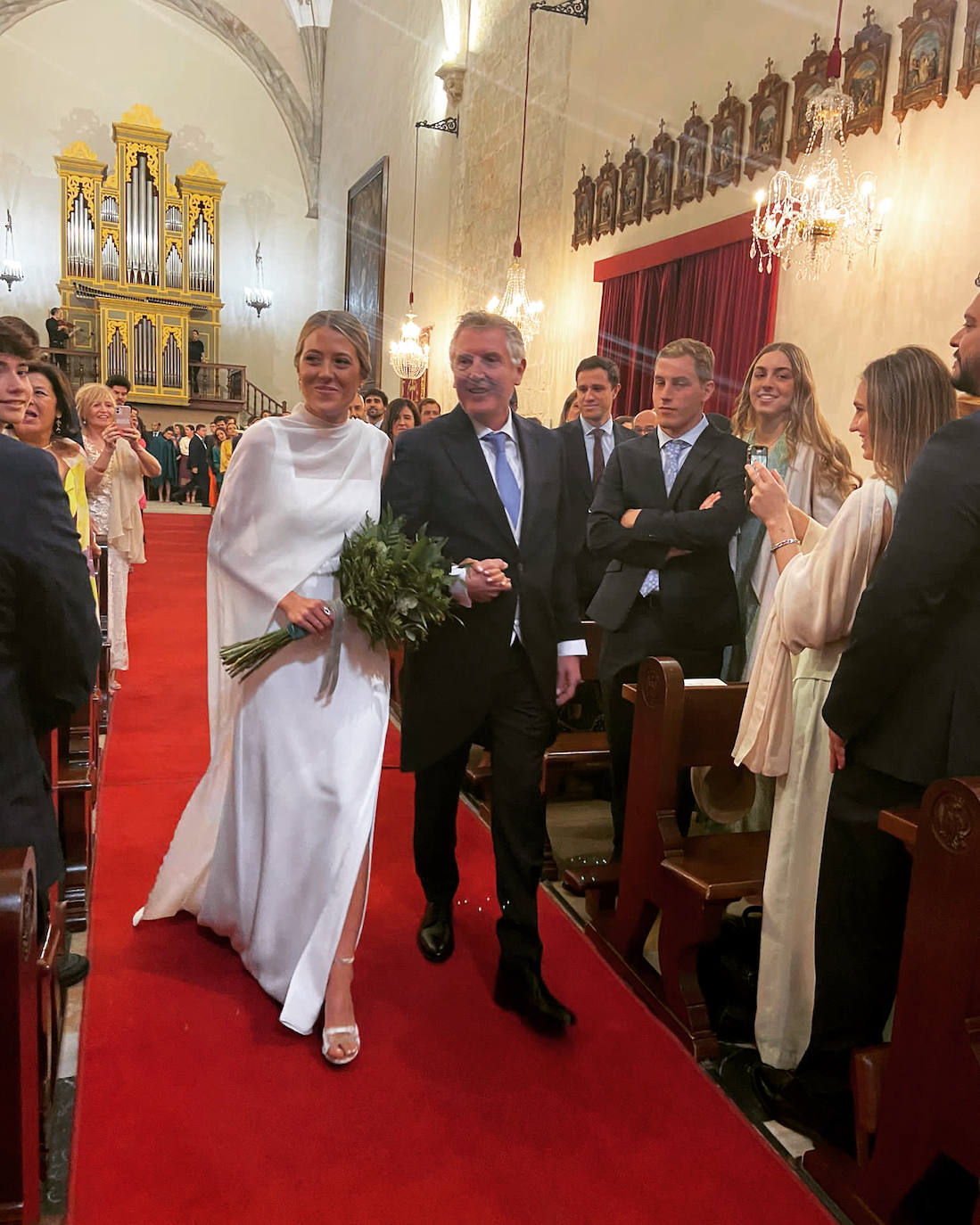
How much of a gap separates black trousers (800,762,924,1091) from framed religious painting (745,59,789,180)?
5.72 metres

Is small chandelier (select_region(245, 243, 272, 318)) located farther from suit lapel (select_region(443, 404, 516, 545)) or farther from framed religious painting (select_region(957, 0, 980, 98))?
suit lapel (select_region(443, 404, 516, 545))

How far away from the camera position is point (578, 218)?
9422 mm

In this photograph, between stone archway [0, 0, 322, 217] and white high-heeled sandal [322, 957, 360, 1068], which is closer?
white high-heeled sandal [322, 957, 360, 1068]

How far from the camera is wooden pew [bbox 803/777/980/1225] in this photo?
1.64 meters

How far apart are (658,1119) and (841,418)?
474 centimetres

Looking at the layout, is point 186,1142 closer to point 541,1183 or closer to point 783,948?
point 541,1183

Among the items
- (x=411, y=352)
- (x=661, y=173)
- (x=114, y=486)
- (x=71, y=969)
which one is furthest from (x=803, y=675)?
(x=411, y=352)

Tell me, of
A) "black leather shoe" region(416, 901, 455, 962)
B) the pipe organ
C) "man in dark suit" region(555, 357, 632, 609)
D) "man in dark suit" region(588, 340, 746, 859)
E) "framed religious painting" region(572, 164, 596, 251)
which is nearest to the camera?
"black leather shoe" region(416, 901, 455, 962)

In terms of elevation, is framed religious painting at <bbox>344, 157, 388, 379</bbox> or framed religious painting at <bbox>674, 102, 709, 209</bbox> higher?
framed religious painting at <bbox>344, 157, 388, 379</bbox>

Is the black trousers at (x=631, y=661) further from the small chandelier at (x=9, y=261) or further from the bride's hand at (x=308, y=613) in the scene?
the small chandelier at (x=9, y=261)

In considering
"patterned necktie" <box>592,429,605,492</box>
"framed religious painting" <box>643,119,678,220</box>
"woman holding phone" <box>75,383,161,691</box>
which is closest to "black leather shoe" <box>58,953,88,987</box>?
"woman holding phone" <box>75,383,161,691</box>

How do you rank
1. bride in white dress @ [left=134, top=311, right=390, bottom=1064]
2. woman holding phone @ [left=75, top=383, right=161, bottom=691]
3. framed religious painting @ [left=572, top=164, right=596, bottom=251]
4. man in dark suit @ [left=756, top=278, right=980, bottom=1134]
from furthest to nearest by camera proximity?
framed religious painting @ [left=572, top=164, right=596, bottom=251]
woman holding phone @ [left=75, top=383, right=161, bottom=691]
bride in white dress @ [left=134, top=311, right=390, bottom=1064]
man in dark suit @ [left=756, top=278, right=980, bottom=1134]

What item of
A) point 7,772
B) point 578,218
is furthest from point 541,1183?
point 578,218

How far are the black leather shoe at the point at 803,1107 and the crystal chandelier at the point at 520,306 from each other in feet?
26.9
